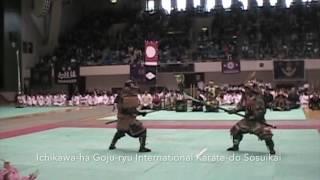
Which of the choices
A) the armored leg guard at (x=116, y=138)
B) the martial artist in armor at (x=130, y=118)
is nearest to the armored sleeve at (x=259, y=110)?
the martial artist in armor at (x=130, y=118)

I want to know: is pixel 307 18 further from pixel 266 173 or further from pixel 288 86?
pixel 266 173

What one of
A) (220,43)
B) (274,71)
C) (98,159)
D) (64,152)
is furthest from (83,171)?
(220,43)

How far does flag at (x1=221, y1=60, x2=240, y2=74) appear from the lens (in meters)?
32.2

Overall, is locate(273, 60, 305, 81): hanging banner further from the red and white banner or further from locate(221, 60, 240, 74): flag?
the red and white banner

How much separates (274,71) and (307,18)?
8425 mm

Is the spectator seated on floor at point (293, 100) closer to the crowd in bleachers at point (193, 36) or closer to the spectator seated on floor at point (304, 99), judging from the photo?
the spectator seated on floor at point (304, 99)

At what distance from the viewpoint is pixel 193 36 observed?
3941 cm

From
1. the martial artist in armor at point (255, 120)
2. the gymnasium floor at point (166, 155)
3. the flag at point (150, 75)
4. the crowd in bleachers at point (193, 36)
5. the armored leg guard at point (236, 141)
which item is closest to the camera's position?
the gymnasium floor at point (166, 155)

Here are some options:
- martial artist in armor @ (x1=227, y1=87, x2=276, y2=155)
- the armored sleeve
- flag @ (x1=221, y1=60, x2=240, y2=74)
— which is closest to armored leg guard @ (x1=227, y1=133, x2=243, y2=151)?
martial artist in armor @ (x1=227, y1=87, x2=276, y2=155)

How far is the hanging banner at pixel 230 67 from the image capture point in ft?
106

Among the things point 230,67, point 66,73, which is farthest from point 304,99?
point 66,73

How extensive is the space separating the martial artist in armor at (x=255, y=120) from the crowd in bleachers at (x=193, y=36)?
75.2 ft

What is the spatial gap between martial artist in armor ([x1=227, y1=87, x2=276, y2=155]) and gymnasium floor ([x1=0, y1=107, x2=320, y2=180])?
0.38 meters

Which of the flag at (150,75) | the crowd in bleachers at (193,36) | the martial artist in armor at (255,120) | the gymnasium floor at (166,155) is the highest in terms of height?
the crowd in bleachers at (193,36)
